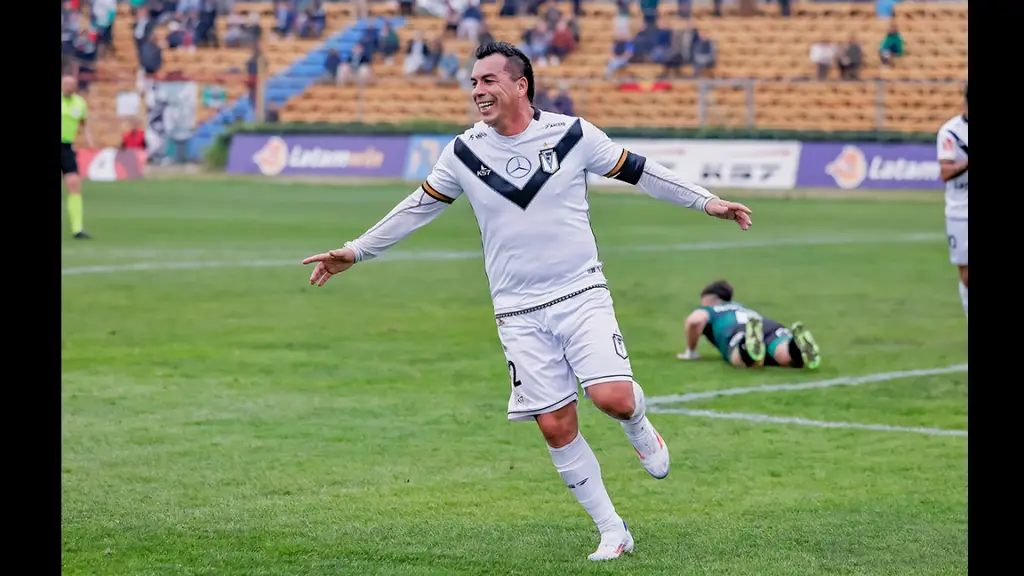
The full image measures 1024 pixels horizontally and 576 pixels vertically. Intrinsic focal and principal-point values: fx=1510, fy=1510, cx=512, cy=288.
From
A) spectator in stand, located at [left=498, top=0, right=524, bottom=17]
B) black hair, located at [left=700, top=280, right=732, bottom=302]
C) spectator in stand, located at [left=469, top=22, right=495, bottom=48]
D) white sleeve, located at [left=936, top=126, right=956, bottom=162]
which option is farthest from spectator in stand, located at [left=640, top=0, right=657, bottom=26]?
white sleeve, located at [left=936, top=126, right=956, bottom=162]

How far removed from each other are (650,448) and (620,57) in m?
32.2

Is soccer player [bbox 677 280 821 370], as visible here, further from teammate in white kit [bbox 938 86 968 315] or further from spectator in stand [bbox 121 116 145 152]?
spectator in stand [bbox 121 116 145 152]

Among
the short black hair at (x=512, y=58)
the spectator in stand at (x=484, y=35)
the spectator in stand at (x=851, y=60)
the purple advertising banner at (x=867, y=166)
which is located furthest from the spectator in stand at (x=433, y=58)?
the short black hair at (x=512, y=58)

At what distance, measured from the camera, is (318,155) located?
35.5 m

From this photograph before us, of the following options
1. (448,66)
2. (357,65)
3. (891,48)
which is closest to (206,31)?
(357,65)

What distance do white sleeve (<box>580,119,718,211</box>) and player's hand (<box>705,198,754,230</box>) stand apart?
0.24ft

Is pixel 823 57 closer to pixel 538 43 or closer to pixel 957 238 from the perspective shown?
pixel 538 43

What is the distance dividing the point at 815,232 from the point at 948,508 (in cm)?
1658

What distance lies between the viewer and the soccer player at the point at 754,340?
11414 millimetres

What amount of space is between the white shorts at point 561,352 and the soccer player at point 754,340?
5320mm

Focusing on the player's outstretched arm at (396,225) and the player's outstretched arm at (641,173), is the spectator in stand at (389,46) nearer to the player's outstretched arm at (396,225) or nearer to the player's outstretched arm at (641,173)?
the player's outstretched arm at (396,225)
